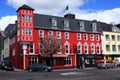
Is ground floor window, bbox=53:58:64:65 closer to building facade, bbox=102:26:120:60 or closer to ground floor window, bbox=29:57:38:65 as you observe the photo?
ground floor window, bbox=29:57:38:65

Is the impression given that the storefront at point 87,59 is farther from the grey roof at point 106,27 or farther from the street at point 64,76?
the street at point 64,76

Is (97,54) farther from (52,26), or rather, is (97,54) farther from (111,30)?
(52,26)

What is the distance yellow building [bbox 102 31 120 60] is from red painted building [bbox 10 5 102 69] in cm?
153

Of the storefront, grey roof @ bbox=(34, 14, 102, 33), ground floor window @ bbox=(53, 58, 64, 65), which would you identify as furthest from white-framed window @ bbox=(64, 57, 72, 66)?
grey roof @ bbox=(34, 14, 102, 33)

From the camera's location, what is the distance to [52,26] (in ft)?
189

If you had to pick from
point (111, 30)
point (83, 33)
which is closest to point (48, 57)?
point (83, 33)

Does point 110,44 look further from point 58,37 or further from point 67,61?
point 58,37

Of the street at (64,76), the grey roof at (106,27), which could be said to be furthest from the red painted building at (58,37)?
the street at (64,76)

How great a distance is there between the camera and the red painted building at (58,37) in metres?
53.6

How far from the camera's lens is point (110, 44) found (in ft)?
216

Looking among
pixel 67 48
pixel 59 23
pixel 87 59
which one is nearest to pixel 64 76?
pixel 67 48

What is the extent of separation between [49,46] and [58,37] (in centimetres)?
555

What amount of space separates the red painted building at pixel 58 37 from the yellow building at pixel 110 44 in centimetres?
153

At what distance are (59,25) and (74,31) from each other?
3.91 metres
